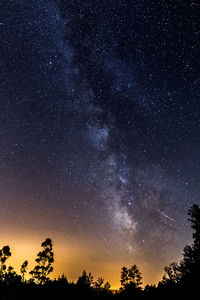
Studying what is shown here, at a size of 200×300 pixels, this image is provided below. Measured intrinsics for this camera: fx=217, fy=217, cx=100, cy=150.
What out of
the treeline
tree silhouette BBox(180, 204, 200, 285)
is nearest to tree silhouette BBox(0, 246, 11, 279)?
the treeline

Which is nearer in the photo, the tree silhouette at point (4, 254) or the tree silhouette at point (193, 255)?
the tree silhouette at point (193, 255)

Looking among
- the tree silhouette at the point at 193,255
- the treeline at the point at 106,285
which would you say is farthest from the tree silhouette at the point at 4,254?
the tree silhouette at the point at 193,255

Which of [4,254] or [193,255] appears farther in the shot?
[4,254]

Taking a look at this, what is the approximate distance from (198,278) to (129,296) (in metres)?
6.07

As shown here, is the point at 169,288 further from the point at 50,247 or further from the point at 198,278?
the point at 50,247

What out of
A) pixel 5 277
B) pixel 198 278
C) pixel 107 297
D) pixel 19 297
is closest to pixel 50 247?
pixel 5 277

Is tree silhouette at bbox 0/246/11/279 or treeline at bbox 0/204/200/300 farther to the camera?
tree silhouette at bbox 0/246/11/279

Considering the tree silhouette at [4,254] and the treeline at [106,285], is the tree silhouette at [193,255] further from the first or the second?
the tree silhouette at [4,254]

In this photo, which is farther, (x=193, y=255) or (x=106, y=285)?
(x=106, y=285)

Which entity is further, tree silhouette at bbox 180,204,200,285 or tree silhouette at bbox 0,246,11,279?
tree silhouette at bbox 0,246,11,279

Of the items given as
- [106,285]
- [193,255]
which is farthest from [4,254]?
[193,255]

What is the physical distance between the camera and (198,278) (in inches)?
703

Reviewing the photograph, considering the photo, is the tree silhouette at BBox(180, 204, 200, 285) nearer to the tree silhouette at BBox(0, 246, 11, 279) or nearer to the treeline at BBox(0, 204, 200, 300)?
the treeline at BBox(0, 204, 200, 300)

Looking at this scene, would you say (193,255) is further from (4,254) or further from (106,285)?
(4,254)
